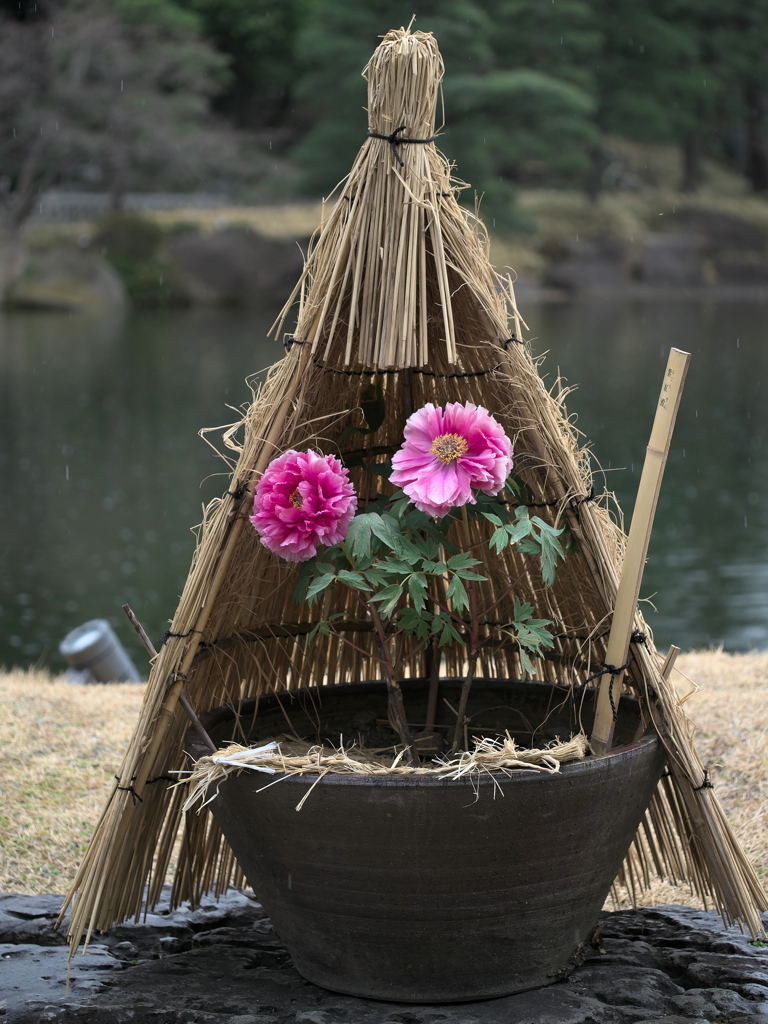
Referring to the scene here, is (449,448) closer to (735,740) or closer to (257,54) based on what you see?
(735,740)

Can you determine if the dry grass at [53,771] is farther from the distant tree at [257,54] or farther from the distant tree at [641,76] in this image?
the distant tree at [257,54]

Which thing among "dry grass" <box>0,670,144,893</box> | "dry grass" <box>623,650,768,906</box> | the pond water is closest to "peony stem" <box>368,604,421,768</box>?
"dry grass" <box>623,650,768,906</box>

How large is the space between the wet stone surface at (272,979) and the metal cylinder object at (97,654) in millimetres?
2581

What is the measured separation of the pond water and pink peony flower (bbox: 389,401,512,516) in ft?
6.04

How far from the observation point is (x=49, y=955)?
7.29 feet

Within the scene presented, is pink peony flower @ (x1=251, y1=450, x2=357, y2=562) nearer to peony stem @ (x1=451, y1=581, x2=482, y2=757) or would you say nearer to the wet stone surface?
peony stem @ (x1=451, y1=581, x2=482, y2=757)

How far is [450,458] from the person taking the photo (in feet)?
6.39

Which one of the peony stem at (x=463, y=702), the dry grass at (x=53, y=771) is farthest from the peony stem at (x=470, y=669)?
the dry grass at (x=53, y=771)

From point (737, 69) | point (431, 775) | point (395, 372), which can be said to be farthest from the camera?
point (737, 69)

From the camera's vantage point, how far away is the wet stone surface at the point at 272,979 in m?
1.92

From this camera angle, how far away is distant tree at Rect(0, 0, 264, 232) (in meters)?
21.1

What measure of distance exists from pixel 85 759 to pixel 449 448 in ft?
6.22

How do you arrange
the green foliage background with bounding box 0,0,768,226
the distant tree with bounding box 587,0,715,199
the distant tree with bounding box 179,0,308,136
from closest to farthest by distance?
the green foliage background with bounding box 0,0,768,226
the distant tree with bounding box 587,0,715,199
the distant tree with bounding box 179,0,308,136

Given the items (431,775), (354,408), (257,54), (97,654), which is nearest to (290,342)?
(354,408)
